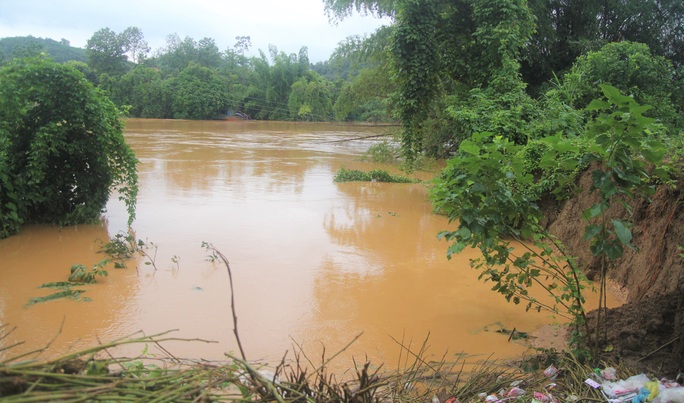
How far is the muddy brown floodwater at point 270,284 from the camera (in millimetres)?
4941

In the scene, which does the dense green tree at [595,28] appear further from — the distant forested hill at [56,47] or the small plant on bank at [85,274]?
the distant forested hill at [56,47]

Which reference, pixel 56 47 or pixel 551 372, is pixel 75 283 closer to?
pixel 551 372

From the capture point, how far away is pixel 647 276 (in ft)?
17.8

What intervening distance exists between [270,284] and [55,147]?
4748 millimetres

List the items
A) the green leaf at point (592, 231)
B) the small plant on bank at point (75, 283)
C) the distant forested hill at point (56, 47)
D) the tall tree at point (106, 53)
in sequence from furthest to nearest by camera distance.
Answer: the distant forested hill at point (56, 47)
the tall tree at point (106, 53)
the small plant on bank at point (75, 283)
the green leaf at point (592, 231)

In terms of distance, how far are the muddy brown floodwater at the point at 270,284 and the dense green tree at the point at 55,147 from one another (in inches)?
17.6

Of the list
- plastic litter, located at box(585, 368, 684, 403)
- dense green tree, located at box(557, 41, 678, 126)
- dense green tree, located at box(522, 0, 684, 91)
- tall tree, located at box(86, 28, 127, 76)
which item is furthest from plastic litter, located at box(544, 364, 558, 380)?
tall tree, located at box(86, 28, 127, 76)

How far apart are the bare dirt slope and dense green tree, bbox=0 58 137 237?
23.1 feet

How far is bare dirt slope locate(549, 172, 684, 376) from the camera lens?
3547 mm

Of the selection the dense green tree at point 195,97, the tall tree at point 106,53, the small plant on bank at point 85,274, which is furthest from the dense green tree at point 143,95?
the small plant on bank at point 85,274

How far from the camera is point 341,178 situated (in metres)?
15.0

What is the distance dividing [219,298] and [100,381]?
406cm

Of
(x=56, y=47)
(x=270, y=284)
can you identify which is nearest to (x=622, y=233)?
(x=270, y=284)

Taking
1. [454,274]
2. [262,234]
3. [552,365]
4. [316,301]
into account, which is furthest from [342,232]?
[552,365]
